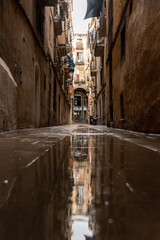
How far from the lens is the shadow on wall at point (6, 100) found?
3419 millimetres

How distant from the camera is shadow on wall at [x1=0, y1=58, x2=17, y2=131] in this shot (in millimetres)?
3419

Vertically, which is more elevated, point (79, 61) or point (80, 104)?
point (79, 61)

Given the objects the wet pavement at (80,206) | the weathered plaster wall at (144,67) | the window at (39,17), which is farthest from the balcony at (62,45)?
the wet pavement at (80,206)

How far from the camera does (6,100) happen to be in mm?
3695

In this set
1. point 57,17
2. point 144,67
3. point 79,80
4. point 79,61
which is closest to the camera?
point 144,67

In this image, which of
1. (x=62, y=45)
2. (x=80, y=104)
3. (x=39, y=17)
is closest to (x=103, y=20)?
(x=39, y=17)

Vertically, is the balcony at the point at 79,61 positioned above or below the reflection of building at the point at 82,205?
above

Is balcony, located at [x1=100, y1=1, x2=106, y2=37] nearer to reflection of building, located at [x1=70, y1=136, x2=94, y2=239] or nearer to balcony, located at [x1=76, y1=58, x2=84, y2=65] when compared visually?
reflection of building, located at [x1=70, y1=136, x2=94, y2=239]

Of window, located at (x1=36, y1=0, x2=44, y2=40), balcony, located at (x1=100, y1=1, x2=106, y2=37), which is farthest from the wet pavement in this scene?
balcony, located at (x1=100, y1=1, x2=106, y2=37)

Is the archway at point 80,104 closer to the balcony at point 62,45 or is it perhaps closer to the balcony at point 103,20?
the balcony at point 62,45

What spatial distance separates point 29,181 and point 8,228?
0.27m

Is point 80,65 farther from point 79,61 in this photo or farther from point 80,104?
point 80,104

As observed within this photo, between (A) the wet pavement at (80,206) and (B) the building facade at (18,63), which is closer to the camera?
(A) the wet pavement at (80,206)

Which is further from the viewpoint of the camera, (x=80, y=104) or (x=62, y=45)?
(x=80, y=104)
